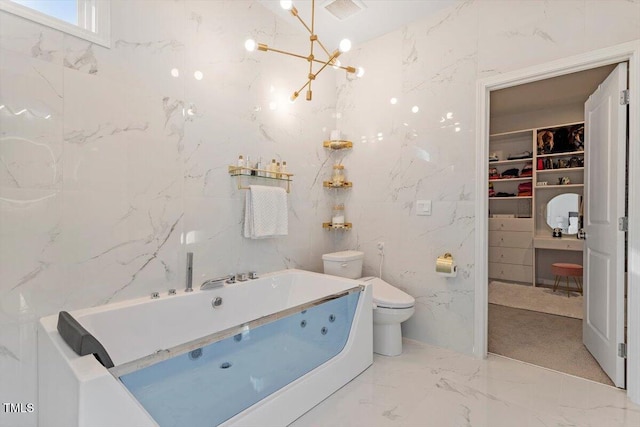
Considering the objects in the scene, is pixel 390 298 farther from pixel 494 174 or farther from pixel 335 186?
pixel 494 174

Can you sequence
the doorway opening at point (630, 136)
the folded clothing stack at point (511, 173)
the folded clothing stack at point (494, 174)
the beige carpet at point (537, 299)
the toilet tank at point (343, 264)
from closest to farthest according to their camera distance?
the doorway opening at point (630, 136) → the toilet tank at point (343, 264) → the beige carpet at point (537, 299) → the folded clothing stack at point (511, 173) → the folded clothing stack at point (494, 174)

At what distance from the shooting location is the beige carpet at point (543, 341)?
2.32 metres

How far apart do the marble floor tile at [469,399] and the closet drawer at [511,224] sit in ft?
10.5

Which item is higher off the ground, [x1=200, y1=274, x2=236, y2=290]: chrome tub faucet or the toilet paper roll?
the toilet paper roll

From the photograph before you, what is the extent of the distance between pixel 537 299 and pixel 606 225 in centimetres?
235

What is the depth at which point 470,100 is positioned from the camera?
248 centimetres

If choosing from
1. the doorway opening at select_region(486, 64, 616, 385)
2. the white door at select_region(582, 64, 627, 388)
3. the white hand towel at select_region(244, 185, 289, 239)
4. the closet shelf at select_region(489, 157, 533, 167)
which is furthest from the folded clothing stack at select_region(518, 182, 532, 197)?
the white hand towel at select_region(244, 185, 289, 239)

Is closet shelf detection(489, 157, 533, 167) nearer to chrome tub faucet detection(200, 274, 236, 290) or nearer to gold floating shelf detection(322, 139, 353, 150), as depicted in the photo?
gold floating shelf detection(322, 139, 353, 150)

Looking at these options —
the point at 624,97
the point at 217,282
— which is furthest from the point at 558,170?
the point at 217,282

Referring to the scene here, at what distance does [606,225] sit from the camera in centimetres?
218

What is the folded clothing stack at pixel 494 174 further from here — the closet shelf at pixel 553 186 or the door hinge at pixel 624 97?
the door hinge at pixel 624 97

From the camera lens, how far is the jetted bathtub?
1070 millimetres

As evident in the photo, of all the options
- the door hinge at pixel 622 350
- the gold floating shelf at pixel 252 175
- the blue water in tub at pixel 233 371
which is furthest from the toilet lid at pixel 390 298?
the door hinge at pixel 622 350

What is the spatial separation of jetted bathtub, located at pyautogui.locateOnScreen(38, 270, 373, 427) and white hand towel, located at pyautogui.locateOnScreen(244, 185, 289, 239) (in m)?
0.36
